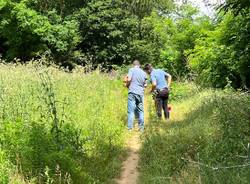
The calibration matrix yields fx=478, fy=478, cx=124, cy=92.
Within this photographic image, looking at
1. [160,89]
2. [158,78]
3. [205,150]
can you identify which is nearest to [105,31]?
[158,78]

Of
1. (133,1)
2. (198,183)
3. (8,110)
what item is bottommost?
(198,183)

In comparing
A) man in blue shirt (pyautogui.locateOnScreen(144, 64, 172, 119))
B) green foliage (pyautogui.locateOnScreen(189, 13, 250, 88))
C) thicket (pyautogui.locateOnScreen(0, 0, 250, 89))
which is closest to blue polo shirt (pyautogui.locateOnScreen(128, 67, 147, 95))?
man in blue shirt (pyautogui.locateOnScreen(144, 64, 172, 119))

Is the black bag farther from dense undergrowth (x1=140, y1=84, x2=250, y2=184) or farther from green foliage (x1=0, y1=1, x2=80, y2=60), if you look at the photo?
green foliage (x1=0, y1=1, x2=80, y2=60)

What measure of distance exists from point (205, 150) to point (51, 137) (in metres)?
2.56

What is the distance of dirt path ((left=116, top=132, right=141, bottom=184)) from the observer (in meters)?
8.16

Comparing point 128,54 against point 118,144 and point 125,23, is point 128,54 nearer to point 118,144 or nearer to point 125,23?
point 125,23

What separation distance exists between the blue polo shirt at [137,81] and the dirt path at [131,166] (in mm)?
1841

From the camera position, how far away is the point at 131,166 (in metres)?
8.88

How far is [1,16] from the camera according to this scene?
105 ft

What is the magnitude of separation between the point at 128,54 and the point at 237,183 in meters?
30.2

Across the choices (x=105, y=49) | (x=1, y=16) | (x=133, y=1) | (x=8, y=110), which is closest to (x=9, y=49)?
(x=1, y=16)

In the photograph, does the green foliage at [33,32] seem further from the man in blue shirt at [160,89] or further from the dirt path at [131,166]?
the dirt path at [131,166]

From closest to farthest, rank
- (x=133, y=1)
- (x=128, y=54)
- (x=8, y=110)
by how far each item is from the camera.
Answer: (x=8, y=110) < (x=128, y=54) < (x=133, y=1)

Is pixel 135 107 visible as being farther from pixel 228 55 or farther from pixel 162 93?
pixel 228 55
